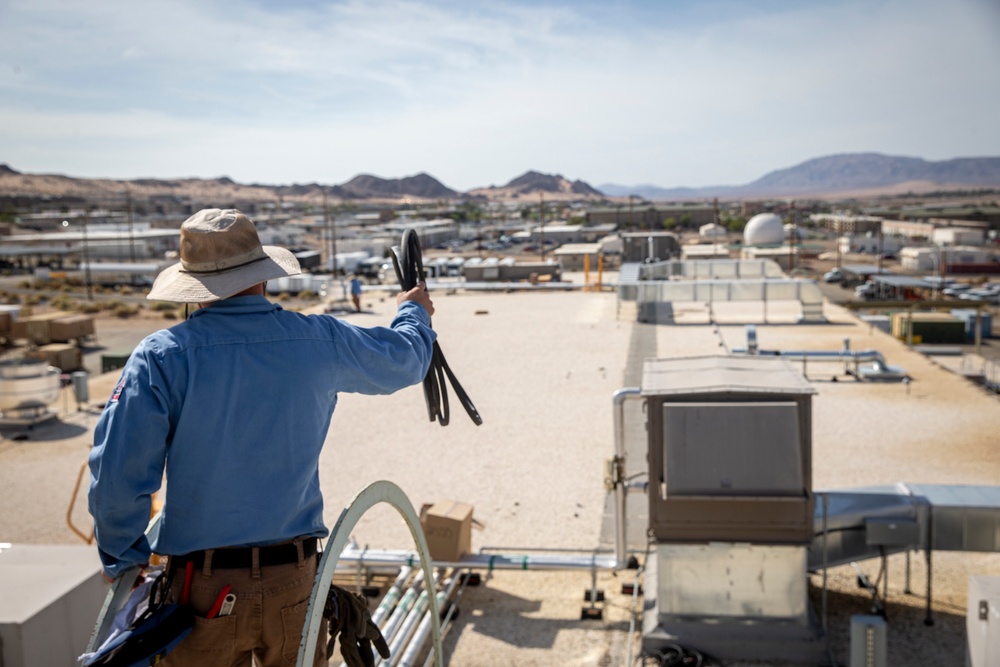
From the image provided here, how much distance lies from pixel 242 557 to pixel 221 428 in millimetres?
433

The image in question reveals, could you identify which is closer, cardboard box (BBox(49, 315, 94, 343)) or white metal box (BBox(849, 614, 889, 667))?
white metal box (BBox(849, 614, 889, 667))

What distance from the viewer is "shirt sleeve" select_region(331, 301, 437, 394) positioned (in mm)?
2789

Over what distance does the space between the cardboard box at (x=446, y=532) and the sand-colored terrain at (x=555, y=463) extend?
522 millimetres

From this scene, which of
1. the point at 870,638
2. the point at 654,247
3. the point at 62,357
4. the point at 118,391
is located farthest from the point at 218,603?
the point at 654,247

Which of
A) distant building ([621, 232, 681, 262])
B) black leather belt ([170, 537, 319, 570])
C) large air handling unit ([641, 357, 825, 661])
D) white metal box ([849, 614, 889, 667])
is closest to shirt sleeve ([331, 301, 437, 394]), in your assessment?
black leather belt ([170, 537, 319, 570])

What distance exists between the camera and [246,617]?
8.79ft

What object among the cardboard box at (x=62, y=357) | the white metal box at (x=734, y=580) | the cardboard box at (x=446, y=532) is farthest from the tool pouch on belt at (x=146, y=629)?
the cardboard box at (x=62, y=357)

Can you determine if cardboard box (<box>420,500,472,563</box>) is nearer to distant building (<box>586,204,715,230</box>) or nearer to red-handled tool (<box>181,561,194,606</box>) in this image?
red-handled tool (<box>181,561,194,606</box>)

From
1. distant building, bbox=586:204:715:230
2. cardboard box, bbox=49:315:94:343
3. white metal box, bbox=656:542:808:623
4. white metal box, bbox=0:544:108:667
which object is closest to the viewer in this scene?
white metal box, bbox=0:544:108:667

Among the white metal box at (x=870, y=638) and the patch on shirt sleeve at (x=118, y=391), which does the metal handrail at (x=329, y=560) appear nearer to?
the patch on shirt sleeve at (x=118, y=391)

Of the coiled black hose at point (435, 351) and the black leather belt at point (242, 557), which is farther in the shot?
the coiled black hose at point (435, 351)

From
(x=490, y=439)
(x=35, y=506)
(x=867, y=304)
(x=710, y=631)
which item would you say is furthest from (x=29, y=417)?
(x=867, y=304)

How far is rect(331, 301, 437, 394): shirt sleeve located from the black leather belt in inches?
21.6

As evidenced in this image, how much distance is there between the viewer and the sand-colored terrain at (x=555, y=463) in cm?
737
